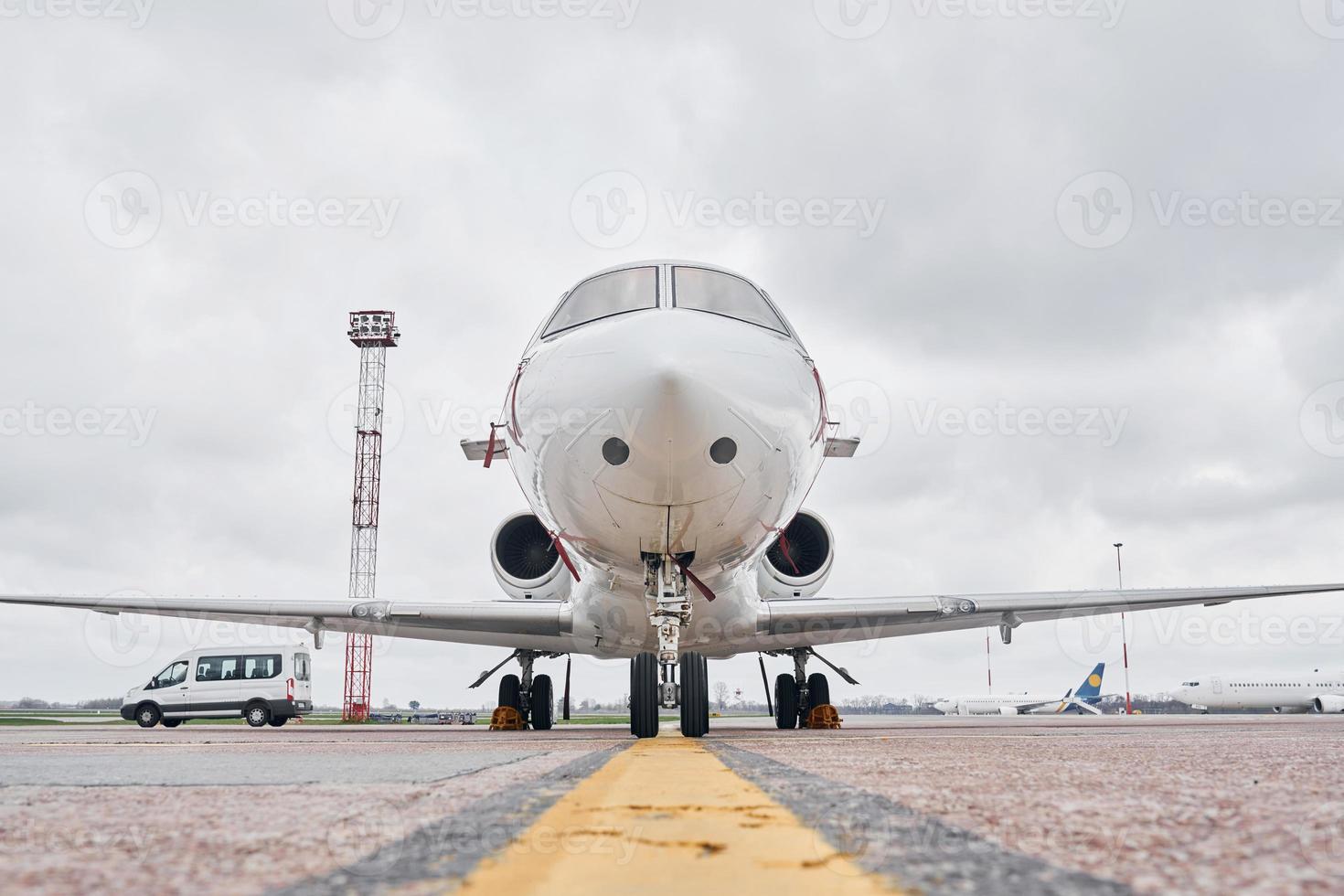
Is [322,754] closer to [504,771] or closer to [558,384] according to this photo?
[504,771]

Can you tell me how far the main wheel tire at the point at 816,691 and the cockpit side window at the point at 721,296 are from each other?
915 centimetres

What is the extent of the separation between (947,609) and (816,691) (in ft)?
13.9

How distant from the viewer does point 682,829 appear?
76.7 inches

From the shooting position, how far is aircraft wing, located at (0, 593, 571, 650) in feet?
37.6

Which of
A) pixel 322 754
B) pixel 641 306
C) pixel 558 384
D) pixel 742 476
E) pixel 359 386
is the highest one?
pixel 359 386

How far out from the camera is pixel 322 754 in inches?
197

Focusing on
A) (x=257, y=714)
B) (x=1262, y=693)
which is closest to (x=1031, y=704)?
(x=1262, y=693)

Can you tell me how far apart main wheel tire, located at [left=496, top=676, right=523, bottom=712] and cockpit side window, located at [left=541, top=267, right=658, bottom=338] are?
8999 mm

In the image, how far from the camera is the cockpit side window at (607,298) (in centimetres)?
685

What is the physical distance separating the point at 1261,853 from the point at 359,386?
155 feet

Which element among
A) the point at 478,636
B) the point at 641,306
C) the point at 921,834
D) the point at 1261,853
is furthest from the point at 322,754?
the point at 478,636

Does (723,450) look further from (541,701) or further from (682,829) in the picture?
(541,701)

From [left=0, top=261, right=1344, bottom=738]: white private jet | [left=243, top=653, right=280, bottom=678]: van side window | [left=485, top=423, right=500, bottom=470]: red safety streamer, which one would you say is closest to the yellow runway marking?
[left=0, top=261, right=1344, bottom=738]: white private jet

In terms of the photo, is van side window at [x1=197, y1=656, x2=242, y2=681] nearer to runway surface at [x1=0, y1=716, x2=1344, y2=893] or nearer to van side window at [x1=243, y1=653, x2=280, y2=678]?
van side window at [x1=243, y1=653, x2=280, y2=678]
